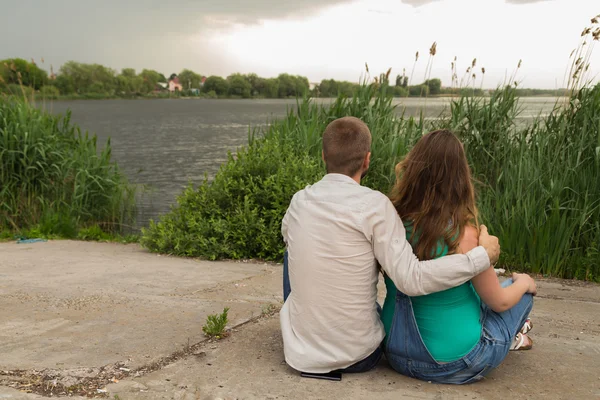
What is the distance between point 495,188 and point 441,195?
406 centimetres

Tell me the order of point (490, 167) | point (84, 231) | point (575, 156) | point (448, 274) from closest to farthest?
1. point (448, 274)
2. point (575, 156)
3. point (490, 167)
4. point (84, 231)

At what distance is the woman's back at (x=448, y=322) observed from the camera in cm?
282

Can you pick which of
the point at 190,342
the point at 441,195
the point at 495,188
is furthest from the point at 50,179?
the point at 441,195

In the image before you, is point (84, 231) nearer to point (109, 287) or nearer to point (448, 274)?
point (109, 287)

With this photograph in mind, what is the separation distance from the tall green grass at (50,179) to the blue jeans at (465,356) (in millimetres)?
6022

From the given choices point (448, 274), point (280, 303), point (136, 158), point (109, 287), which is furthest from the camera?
point (136, 158)

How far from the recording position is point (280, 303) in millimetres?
4254

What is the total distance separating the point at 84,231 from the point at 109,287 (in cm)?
347

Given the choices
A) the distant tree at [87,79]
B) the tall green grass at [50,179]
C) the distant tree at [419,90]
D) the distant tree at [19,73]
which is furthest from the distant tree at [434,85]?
the distant tree at [87,79]

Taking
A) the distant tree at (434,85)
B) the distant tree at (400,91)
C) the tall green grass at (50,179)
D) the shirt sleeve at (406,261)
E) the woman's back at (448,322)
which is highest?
the distant tree at (434,85)

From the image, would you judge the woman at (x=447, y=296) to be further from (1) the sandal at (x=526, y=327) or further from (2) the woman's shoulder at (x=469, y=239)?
(1) the sandal at (x=526, y=327)

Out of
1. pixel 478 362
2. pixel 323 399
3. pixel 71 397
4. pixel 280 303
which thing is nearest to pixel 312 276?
pixel 323 399

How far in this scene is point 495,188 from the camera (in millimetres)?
6633

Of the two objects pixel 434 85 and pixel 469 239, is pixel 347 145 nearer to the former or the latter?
pixel 469 239
